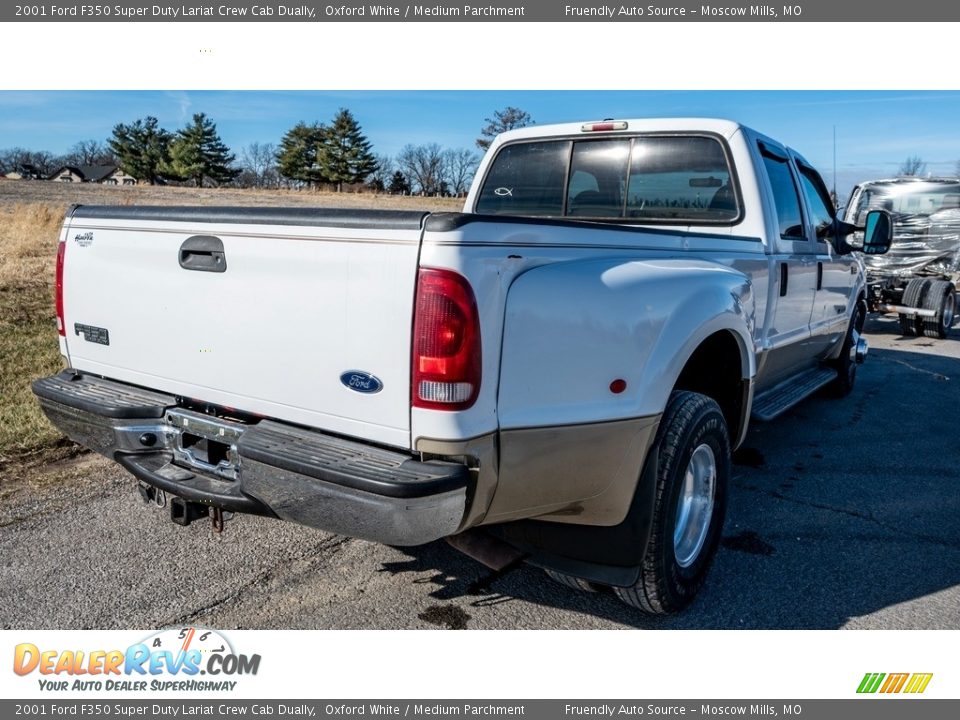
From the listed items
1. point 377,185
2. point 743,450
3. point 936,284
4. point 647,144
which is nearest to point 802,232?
point 647,144

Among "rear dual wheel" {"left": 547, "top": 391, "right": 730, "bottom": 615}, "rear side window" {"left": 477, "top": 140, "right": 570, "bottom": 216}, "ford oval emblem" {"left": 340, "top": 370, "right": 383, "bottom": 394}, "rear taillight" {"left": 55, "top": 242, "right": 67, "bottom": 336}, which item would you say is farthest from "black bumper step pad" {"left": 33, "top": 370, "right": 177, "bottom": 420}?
"rear side window" {"left": 477, "top": 140, "right": 570, "bottom": 216}

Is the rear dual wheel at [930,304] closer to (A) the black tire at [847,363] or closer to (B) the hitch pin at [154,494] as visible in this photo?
(A) the black tire at [847,363]

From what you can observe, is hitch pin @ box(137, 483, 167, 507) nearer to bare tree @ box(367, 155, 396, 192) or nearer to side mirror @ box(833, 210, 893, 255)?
side mirror @ box(833, 210, 893, 255)

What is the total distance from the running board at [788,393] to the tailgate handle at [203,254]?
2.97 m

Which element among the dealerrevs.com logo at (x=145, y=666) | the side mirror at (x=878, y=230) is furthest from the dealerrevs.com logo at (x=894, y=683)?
the side mirror at (x=878, y=230)

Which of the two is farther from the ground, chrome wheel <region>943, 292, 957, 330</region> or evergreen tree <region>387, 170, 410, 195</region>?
evergreen tree <region>387, 170, 410, 195</region>

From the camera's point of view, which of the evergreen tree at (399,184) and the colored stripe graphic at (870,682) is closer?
the colored stripe graphic at (870,682)

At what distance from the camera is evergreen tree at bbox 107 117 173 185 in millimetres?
74375

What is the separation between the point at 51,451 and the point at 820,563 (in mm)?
4388

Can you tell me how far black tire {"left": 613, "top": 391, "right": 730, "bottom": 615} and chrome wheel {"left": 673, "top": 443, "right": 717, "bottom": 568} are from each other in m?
0.03

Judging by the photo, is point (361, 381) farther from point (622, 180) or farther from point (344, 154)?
point (344, 154)

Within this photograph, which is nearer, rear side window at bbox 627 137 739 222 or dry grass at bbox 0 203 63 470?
rear side window at bbox 627 137 739 222

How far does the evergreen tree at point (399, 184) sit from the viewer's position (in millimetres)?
51919

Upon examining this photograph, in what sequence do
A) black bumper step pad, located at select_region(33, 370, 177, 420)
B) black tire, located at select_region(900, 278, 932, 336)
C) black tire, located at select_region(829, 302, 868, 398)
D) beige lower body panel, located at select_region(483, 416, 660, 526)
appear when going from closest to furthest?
beige lower body panel, located at select_region(483, 416, 660, 526), black bumper step pad, located at select_region(33, 370, 177, 420), black tire, located at select_region(829, 302, 868, 398), black tire, located at select_region(900, 278, 932, 336)
